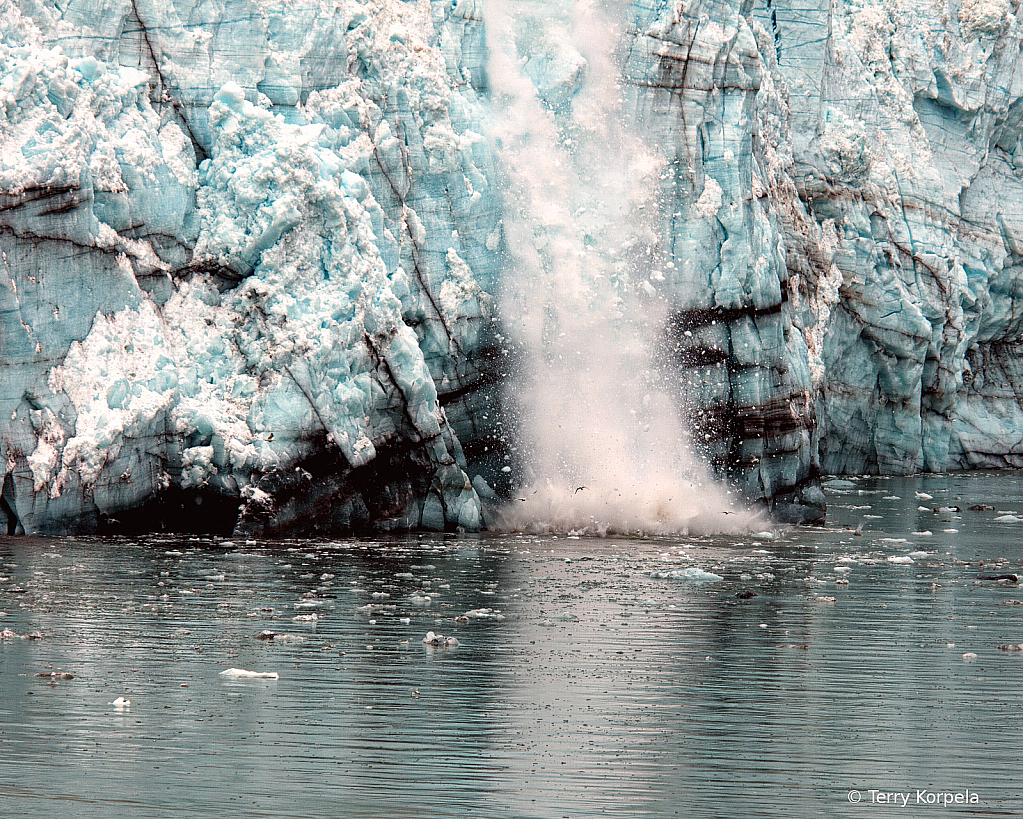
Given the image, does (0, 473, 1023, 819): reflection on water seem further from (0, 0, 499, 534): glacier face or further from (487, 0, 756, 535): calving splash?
(487, 0, 756, 535): calving splash

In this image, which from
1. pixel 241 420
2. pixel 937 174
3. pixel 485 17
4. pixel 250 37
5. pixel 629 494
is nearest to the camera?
pixel 241 420

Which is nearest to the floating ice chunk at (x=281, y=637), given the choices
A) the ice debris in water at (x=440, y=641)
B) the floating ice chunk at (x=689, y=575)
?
the ice debris in water at (x=440, y=641)

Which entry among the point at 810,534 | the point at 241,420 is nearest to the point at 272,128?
the point at 241,420

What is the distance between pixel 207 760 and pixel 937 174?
30898 millimetres

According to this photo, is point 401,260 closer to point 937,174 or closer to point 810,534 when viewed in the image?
point 810,534

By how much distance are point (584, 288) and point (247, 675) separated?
12205 mm

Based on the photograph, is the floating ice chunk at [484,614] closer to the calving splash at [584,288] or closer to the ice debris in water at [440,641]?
the ice debris in water at [440,641]

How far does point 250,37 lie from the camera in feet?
61.4

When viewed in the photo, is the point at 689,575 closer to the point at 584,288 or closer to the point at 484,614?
the point at 484,614

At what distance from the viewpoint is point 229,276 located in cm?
1812

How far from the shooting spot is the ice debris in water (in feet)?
35.4

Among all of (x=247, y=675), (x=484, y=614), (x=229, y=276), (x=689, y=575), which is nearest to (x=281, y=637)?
(x=247, y=675)

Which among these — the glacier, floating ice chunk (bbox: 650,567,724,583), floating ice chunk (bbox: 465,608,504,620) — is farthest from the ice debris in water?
the glacier

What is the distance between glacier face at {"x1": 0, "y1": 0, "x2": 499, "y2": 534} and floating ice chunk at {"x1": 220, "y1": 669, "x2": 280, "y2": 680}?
7810 millimetres
